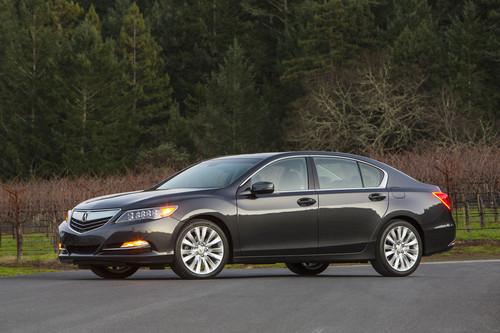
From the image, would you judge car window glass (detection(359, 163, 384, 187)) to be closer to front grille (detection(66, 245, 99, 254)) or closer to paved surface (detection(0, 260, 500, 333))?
paved surface (detection(0, 260, 500, 333))

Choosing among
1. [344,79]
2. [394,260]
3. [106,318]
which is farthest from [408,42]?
[106,318]

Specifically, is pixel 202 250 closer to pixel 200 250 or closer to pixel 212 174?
pixel 200 250

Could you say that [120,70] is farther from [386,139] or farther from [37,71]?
[386,139]

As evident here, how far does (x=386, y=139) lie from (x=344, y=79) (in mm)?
7596

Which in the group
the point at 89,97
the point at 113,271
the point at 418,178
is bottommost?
the point at 418,178

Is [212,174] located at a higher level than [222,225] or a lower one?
higher

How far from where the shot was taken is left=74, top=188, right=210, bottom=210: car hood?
1392 centimetres

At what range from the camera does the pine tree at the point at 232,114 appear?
78.9 metres

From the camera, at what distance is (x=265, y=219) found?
1441 centimetres

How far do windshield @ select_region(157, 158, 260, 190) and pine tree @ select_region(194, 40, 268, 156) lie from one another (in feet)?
206

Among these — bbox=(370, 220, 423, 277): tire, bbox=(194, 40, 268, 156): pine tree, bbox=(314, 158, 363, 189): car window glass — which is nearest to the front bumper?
bbox=(314, 158, 363, 189): car window glass

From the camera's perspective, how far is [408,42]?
73.9 metres

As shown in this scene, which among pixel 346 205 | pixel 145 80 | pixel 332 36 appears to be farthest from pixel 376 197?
pixel 145 80

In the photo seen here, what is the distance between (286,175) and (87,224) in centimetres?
268
